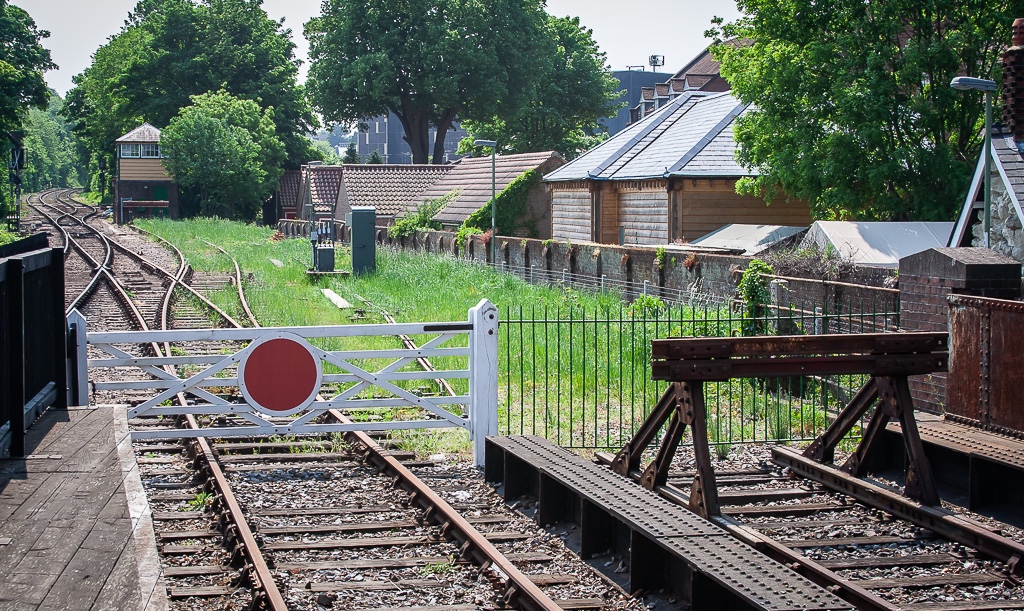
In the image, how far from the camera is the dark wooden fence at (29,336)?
5500 millimetres

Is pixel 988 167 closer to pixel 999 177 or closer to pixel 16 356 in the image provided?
pixel 999 177

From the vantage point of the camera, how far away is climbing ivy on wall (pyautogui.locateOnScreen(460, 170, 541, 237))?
41.9m

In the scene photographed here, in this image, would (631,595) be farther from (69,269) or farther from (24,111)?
(24,111)

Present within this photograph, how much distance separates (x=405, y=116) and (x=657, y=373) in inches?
2779

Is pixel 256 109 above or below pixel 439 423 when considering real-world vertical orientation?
above

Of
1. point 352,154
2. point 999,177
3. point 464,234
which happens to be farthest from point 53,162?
point 999,177

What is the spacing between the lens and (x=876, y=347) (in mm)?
8680

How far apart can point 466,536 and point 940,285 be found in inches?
240

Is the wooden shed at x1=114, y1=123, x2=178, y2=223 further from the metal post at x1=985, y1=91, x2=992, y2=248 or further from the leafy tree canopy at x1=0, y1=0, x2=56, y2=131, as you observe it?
the metal post at x1=985, y1=91, x2=992, y2=248

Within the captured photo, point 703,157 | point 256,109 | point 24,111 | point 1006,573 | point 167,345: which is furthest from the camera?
point 256,109

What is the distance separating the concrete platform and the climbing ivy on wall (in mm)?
36162

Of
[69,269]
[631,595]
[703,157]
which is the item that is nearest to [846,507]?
[631,595]

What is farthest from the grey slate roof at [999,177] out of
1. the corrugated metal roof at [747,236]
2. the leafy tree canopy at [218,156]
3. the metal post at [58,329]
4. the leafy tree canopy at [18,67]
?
the leafy tree canopy at [218,156]

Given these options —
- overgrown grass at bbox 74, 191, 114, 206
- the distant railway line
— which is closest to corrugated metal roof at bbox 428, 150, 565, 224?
the distant railway line
